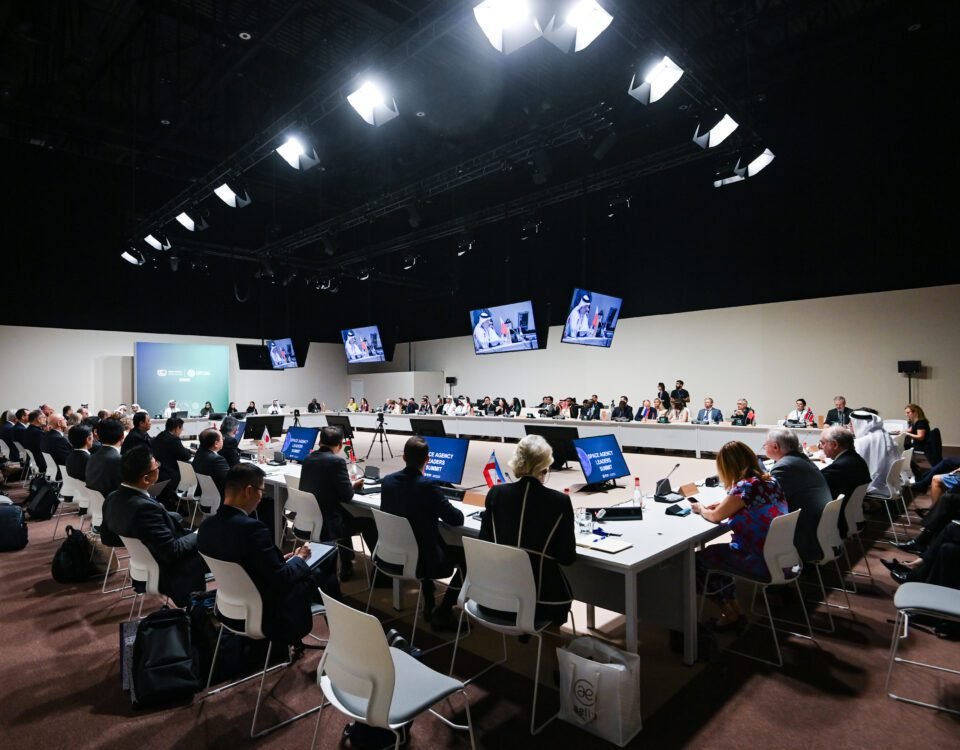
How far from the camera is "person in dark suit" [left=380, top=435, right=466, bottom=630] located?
3.22 m

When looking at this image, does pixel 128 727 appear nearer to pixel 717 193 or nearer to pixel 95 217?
pixel 717 193

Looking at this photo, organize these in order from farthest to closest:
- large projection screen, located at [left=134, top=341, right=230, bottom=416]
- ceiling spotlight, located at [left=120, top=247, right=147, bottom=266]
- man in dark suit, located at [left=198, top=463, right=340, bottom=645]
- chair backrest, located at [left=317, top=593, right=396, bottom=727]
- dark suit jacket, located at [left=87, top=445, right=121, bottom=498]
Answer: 1. large projection screen, located at [left=134, top=341, right=230, bottom=416]
2. ceiling spotlight, located at [left=120, top=247, right=147, bottom=266]
3. dark suit jacket, located at [left=87, top=445, right=121, bottom=498]
4. man in dark suit, located at [left=198, top=463, right=340, bottom=645]
5. chair backrest, located at [left=317, top=593, right=396, bottom=727]

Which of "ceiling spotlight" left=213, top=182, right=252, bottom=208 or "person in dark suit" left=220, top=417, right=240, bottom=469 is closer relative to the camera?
"person in dark suit" left=220, top=417, right=240, bottom=469

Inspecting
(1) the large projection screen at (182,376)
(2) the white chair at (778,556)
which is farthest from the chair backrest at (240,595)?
(1) the large projection screen at (182,376)

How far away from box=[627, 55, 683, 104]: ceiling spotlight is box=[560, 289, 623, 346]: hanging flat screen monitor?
3.81 meters

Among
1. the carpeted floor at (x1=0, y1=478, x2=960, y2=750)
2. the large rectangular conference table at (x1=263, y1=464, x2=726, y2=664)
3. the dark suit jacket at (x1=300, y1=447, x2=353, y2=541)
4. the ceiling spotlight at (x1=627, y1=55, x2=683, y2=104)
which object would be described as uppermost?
the ceiling spotlight at (x1=627, y1=55, x2=683, y2=104)

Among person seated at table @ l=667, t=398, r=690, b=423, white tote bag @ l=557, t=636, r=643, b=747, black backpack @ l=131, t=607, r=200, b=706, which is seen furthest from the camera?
person seated at table @ l=667, t=398, r=690, b=423

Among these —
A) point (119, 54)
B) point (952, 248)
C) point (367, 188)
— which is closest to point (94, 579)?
point (119, 54)

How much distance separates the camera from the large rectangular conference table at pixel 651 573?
2723mm

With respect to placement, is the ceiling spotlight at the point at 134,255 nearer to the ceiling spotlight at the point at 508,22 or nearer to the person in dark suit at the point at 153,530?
the person in dark suit at the point at 153,530

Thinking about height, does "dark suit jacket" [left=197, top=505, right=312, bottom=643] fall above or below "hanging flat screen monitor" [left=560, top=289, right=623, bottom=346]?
below

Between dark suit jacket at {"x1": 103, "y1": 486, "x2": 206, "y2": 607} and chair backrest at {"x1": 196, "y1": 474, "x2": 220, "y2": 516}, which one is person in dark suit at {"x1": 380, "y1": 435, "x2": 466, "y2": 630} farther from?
chair backrest at {"x1": 196, "y1": 474, "x2": 220, "y2": 516}

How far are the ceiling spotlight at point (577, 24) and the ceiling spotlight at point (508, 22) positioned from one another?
0.11m

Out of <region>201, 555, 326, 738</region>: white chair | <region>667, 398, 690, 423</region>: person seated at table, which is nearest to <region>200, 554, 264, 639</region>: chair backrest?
<region>201, 555, 326, 738</region>: white chair
